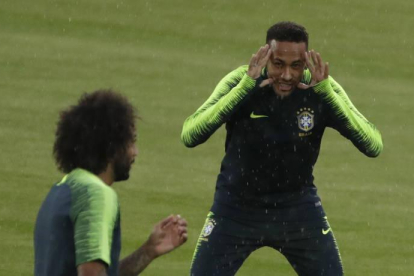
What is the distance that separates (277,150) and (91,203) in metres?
3.26

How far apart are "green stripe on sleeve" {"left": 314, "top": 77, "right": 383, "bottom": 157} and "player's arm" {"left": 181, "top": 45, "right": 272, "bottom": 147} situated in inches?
16.9

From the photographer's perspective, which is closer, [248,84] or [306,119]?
[248,84]

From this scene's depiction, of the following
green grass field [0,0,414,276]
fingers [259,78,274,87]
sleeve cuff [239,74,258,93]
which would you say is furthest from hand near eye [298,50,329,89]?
green grass field [0,0,414,276]

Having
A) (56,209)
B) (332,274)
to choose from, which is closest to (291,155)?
(332,274)

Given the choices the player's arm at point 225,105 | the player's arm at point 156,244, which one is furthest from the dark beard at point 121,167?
the player's arm at point 225,105

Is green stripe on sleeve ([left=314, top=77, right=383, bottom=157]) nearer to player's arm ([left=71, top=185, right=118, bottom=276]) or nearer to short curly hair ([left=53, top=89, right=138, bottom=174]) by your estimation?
short curly hair ([left=53, top=89, right=138, bottom=174])

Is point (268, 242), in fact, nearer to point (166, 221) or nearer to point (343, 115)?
point (343, 115)

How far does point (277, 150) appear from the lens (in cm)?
926

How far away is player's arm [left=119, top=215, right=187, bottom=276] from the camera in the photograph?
6695 millimetres

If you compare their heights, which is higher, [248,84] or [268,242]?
A: [248,84]

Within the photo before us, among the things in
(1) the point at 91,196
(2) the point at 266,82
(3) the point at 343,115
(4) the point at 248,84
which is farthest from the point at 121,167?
(3) the point at 343,115

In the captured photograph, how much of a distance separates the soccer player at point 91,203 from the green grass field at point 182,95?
5667mm

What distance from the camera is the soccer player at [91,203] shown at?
616cm

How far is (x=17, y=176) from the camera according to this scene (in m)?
15.2
